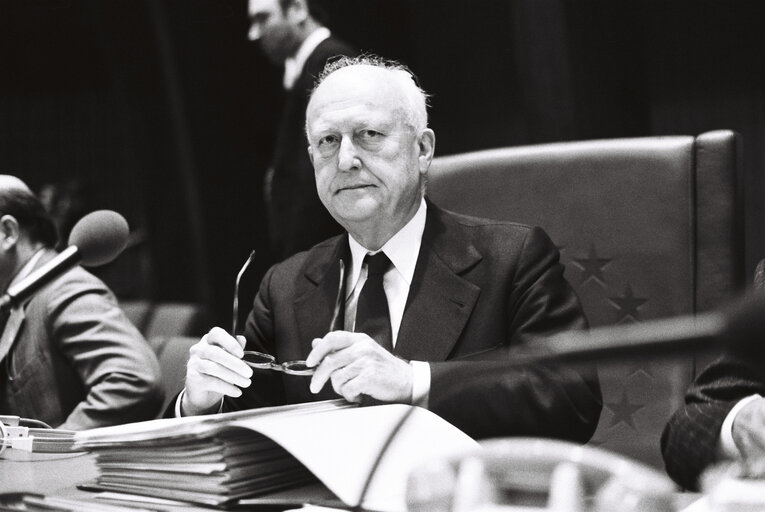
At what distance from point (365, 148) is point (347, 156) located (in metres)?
0.03

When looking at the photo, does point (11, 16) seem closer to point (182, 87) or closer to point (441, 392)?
point (182, 87)

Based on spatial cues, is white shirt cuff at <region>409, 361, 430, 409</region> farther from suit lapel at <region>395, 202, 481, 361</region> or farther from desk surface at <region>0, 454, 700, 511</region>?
desk surface at <region>0, 454, 700, 511</region>

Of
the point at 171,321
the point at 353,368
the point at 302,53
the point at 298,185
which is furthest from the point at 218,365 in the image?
the point at 171,321

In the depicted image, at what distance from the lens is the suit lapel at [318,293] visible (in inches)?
58.7

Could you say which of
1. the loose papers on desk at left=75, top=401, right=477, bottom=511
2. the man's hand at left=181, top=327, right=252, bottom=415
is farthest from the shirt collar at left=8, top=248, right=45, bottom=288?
the loose papers on desk at left=75, top=401, right=477, bottom=511

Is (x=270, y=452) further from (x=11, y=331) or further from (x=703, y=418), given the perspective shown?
(x=11, y=331)

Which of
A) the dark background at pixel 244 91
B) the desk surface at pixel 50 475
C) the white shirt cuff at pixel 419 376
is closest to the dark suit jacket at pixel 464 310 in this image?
the white shirt cuff at pixel 419 376

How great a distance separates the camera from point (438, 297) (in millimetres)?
1423

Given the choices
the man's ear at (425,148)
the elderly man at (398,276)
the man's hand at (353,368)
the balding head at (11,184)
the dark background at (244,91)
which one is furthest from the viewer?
the dark background at (244,91)

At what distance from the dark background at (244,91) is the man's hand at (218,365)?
56.5 inches

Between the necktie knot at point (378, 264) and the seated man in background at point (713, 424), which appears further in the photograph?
the necktie knot at point (378, 264)

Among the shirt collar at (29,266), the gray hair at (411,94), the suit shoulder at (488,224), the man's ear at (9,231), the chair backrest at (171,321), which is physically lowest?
the chair backrest at (171,321)

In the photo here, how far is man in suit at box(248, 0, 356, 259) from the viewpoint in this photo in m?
2.54

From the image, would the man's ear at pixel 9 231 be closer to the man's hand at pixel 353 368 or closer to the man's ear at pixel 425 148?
the man's ear at pixel 425 148
